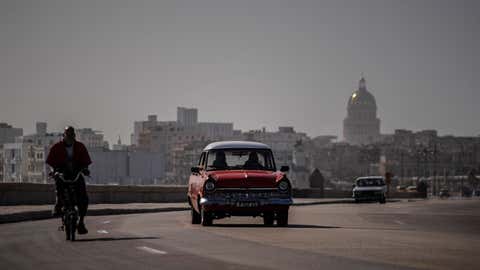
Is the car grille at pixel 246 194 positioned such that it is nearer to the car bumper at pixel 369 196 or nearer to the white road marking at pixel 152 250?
the white road marking at pixel 152 250

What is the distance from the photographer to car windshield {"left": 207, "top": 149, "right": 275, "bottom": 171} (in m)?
30.1

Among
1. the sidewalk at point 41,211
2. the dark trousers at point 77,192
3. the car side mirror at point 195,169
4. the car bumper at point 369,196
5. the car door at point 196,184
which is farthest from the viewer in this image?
the car bumper at point 369,196

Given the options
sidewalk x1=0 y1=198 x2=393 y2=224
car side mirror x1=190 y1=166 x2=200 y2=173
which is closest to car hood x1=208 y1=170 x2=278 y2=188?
car side mirror x1=190 y1=166 x2=200 y2=173

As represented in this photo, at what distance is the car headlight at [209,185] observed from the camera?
28.8m

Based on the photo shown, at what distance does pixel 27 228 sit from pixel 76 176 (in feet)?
17.3

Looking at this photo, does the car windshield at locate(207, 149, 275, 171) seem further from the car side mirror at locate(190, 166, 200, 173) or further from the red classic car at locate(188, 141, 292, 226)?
the car side mirror at locate(190, 166, 200, 173)

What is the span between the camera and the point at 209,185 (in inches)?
1137

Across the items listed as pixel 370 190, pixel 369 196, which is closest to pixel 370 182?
pixel 370 190

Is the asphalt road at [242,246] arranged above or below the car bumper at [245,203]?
below

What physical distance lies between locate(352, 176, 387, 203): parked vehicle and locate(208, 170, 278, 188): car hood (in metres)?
41.0

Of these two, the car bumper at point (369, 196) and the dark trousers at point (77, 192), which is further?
the car bumper at point (369, 196)

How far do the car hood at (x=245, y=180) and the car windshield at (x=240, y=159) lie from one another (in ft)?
2.98

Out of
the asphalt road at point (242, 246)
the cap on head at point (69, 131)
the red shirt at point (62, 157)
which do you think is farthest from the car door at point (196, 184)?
the cap on head at point (69, 131)

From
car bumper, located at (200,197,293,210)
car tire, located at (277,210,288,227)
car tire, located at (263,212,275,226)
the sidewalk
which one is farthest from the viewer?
the sidewalk
